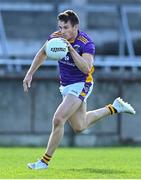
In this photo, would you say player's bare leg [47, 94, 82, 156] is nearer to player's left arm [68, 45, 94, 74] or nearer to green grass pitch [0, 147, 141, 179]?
green grass pitch [0, 147, 141, 179]

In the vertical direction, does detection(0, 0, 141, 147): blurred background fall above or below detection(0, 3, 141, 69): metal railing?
below

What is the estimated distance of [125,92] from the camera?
73.4 feet

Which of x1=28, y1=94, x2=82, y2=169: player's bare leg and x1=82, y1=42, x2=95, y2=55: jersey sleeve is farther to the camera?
x1=82, y1=42, x2=95, y2=55: jersey sleeve

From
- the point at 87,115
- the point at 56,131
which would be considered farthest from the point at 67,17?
the point at 87,115

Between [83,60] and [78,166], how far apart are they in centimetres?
197

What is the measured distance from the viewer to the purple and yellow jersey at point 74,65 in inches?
500

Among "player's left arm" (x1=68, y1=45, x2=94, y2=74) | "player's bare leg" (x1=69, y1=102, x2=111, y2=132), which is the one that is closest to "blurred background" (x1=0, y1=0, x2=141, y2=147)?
"player's bare leg" (x1=69, y1=102, x2=111, y2=132)

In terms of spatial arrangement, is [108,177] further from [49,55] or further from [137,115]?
[137,115]

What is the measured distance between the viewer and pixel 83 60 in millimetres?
12383

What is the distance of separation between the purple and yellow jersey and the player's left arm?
10cm

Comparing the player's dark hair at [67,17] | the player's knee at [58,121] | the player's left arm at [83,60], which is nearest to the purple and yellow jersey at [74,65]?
the player's left arm at [83,60]

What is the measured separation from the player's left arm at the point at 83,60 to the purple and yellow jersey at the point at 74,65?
4.0 inches

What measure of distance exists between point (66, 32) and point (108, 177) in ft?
7.23

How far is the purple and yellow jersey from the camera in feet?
41.7
